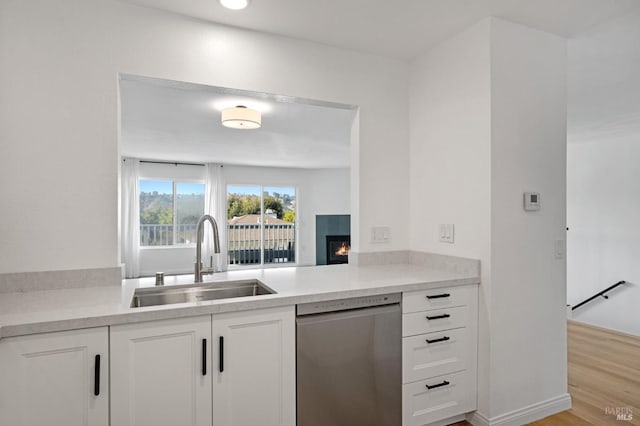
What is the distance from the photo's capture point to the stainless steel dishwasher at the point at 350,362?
1704 mm

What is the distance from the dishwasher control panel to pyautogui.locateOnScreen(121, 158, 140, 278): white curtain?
22.7 feet

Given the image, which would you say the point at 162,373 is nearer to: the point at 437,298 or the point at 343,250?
the point at 437,298

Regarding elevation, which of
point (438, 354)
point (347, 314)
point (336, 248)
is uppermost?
point (347, 314)

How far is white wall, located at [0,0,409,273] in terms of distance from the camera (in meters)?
1.71

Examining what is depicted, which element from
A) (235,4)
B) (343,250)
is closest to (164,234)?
(343,250)

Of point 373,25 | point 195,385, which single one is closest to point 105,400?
point 195,385

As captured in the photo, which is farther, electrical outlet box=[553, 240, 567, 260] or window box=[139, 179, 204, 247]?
window box=[139, 179, 204, 247]

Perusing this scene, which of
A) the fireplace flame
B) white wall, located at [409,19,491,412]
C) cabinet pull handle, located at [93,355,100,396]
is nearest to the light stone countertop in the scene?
cabinet pull handle, located at [93,355,100,396]

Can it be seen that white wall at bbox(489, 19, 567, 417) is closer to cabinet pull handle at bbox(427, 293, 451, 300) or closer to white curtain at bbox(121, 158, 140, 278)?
cabinet pull handle at bbox(427, 293, 451, 300)

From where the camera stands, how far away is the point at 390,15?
6.77 ft

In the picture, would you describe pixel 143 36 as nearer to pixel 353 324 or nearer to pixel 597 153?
pixel 353 324

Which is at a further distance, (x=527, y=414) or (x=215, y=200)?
(x=215, y=200)

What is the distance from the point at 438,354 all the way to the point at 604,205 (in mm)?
4716

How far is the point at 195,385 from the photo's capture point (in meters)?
1.49
